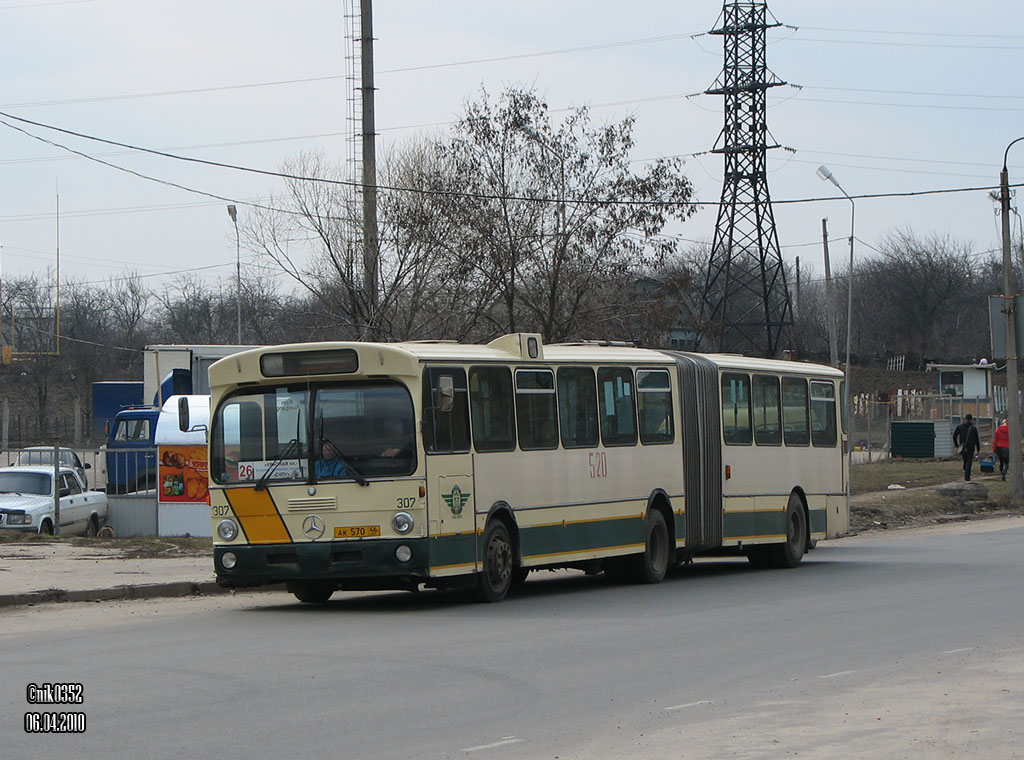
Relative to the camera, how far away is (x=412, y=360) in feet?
47.3

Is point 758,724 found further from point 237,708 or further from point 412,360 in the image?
point 412,360

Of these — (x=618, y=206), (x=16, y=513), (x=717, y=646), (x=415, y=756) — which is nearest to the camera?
(x=415, y=756)

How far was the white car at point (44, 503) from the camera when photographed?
24.5m

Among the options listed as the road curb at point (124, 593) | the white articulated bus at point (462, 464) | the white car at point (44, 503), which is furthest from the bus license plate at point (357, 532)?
the white car at point (44, 503)

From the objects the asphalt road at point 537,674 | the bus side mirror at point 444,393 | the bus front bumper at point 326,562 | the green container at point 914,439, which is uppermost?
the bus side mirror at point 444,393

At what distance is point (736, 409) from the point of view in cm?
2058

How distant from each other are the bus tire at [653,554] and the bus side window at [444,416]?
3.95 meters

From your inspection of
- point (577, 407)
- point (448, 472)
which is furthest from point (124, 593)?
point (577, 407)

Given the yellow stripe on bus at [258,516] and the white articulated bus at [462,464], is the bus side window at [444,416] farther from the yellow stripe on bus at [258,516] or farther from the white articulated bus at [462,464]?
the yellow stripe on bus at [258,516]

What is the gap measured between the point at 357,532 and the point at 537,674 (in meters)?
4.31

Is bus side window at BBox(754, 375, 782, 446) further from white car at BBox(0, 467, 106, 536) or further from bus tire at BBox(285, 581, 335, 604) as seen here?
white car at BBox(0, 467, 106, 536)

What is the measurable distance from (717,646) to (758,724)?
3.38 meters

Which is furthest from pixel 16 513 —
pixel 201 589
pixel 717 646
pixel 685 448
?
pixel 717 646

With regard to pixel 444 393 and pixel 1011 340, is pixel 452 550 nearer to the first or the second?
pixel 444 393
